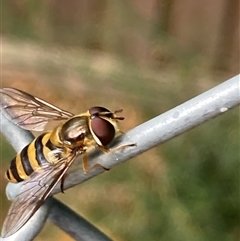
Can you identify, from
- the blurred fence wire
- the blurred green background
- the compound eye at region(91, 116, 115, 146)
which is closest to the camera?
the blurred fence wire

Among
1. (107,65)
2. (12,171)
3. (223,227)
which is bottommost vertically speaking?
(223,227)

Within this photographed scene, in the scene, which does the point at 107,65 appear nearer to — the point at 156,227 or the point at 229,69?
the point at 229,69

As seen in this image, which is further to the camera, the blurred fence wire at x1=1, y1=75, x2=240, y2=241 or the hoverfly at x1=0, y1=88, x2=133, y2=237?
the hoverfly at x1=0, y1=88, x2=133, y2=237

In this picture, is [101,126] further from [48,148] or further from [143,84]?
[143,84]

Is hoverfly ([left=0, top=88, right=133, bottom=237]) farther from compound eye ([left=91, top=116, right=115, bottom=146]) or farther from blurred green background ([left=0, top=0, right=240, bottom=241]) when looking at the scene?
blurred green background ([left=0, top=0, right=240, bottom=241])

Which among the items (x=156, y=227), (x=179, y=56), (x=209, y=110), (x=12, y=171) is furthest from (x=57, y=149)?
(x=179, y=56)

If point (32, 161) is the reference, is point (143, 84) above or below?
below

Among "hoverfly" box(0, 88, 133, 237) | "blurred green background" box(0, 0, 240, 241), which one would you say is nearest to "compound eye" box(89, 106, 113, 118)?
"hoverfly" box(0, 88, 133, 237)

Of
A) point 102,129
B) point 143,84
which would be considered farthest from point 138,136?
point 143,84
